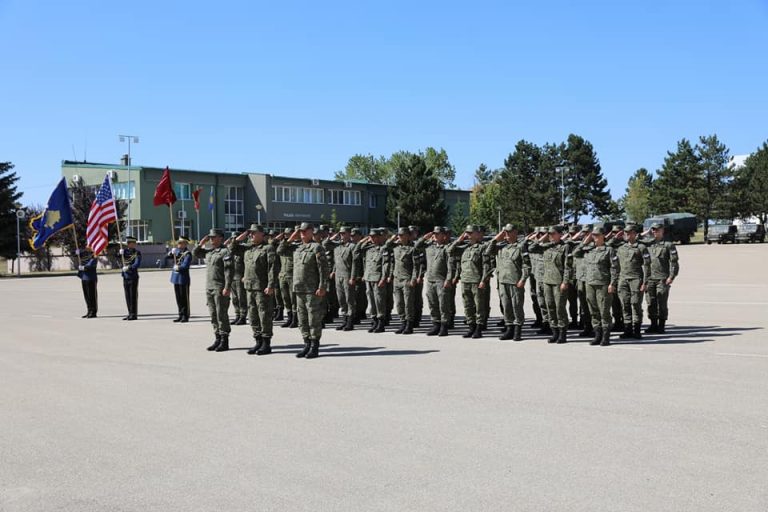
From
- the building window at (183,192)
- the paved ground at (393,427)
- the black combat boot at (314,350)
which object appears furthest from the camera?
the building window at (183,192)

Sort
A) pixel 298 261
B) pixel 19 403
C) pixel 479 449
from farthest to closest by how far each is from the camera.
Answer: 1. pixel 298 261
2. pixel 19 403
3. pixel 479 449

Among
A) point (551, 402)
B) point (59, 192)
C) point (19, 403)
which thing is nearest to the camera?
point (551, 402)

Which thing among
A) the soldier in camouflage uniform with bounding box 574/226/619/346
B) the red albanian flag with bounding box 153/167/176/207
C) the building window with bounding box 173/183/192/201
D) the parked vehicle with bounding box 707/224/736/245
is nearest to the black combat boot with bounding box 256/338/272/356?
the soldier in camouflage uniform with bounding box 574/226/619/346

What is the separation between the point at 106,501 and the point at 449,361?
5.85 meters

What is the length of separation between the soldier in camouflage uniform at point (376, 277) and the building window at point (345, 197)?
6502cm

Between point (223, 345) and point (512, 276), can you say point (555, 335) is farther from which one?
point (223, 345)

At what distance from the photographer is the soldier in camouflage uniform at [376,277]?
13828 millimetres

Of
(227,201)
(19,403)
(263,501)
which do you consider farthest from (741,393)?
(227,201)

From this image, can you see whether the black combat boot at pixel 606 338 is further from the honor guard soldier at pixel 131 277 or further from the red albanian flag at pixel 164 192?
the red albanian flag at pixel 164 192

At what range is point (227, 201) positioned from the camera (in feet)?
228

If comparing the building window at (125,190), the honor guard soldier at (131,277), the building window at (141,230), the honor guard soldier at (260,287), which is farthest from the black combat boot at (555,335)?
the building window at (141,230)

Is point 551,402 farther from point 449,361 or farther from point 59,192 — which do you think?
point 59,192

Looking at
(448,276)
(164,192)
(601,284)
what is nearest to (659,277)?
(601,284)

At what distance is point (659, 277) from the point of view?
511 inches
